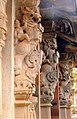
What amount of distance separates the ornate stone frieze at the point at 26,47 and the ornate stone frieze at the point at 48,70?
1764mm

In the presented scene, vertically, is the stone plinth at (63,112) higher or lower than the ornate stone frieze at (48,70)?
lower

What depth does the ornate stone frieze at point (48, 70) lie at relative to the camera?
520 centimetres

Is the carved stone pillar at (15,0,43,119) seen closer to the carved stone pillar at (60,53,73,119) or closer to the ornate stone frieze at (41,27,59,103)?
the ornate stone frieze at (41,27,59,103)

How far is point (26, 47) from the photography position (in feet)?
10.8

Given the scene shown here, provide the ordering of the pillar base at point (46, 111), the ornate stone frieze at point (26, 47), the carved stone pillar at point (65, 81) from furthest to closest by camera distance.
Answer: the carved stone pillar at point (65, 81) → the pillar base at point (46, 111) → the ornate stone frieze at point (26, 47)

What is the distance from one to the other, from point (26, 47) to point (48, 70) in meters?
1.99

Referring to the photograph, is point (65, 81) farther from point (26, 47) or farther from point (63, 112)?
point (26, 47)

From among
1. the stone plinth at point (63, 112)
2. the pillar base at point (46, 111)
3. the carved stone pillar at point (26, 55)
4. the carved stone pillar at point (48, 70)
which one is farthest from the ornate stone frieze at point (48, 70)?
the stone plinth at point (63, 112)

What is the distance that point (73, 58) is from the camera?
7.39 meters

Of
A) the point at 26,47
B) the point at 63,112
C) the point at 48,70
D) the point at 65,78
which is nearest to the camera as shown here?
the point at 26,47

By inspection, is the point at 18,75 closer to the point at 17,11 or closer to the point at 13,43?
the point at 13,43

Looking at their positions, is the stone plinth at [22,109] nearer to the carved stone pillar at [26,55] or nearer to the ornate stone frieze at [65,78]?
the carved stone pillar at [26,55]

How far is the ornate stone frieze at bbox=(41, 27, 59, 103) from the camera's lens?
520 centimetres

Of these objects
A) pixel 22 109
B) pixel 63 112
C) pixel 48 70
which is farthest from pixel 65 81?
pixel 22 109
